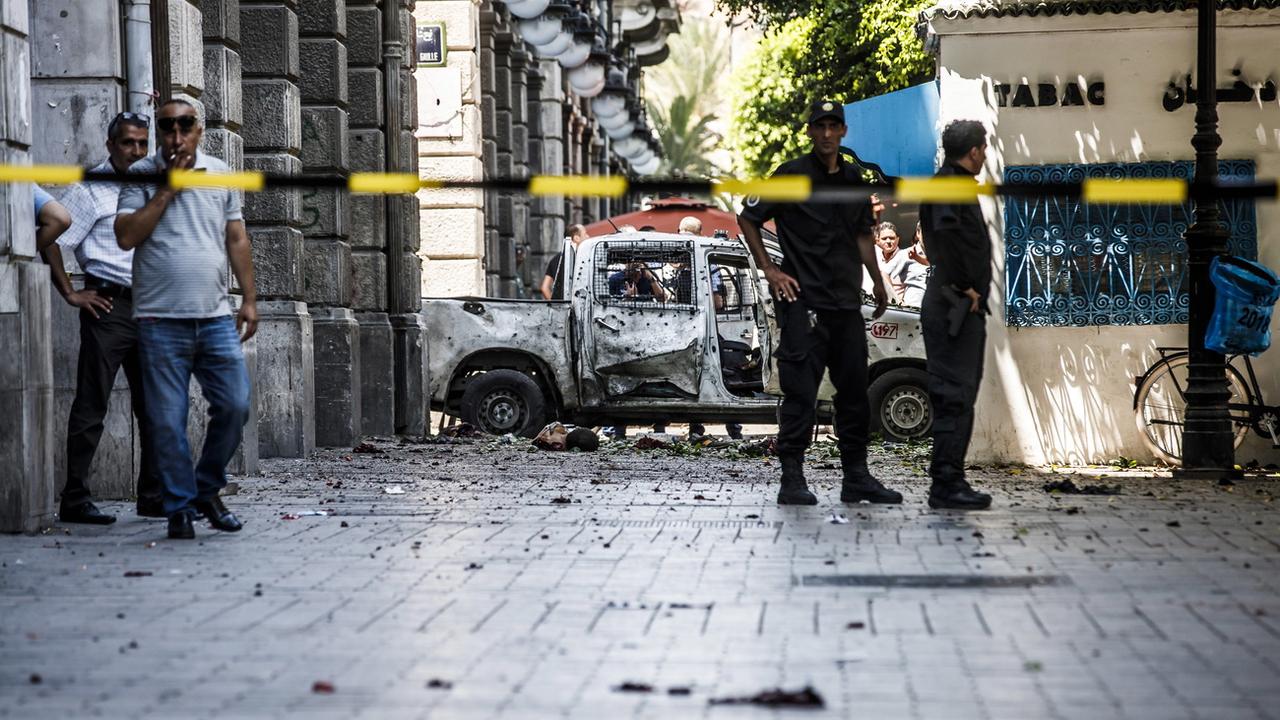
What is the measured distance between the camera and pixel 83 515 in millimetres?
9109

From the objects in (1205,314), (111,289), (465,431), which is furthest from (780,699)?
(465,431)

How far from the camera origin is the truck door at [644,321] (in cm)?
1659

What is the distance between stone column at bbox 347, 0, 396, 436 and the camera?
17.2 m

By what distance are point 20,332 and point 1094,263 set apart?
6.84 m

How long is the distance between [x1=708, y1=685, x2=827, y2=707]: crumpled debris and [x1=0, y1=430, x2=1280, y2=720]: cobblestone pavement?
54 millimetres

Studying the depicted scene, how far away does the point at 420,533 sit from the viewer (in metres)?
8.64

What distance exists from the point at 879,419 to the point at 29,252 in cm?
914

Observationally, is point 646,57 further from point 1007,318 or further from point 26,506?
point 26,506

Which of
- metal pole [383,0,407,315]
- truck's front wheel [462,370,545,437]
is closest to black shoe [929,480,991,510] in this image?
truck's front wheel [462,370,545,437]

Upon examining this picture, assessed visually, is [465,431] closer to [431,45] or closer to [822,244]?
[431,45]

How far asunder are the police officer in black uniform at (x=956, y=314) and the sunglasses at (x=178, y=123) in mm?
3398

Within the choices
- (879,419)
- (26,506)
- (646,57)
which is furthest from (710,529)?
(646,57)

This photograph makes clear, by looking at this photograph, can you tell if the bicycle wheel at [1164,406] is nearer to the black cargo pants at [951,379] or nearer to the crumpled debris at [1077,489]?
Answer: the crumpled debris at [1077,489]

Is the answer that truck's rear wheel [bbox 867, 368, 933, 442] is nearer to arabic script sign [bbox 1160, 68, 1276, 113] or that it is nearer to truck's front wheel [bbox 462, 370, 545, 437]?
truck's front wheel [bbox 462, 370, 545, 437]
